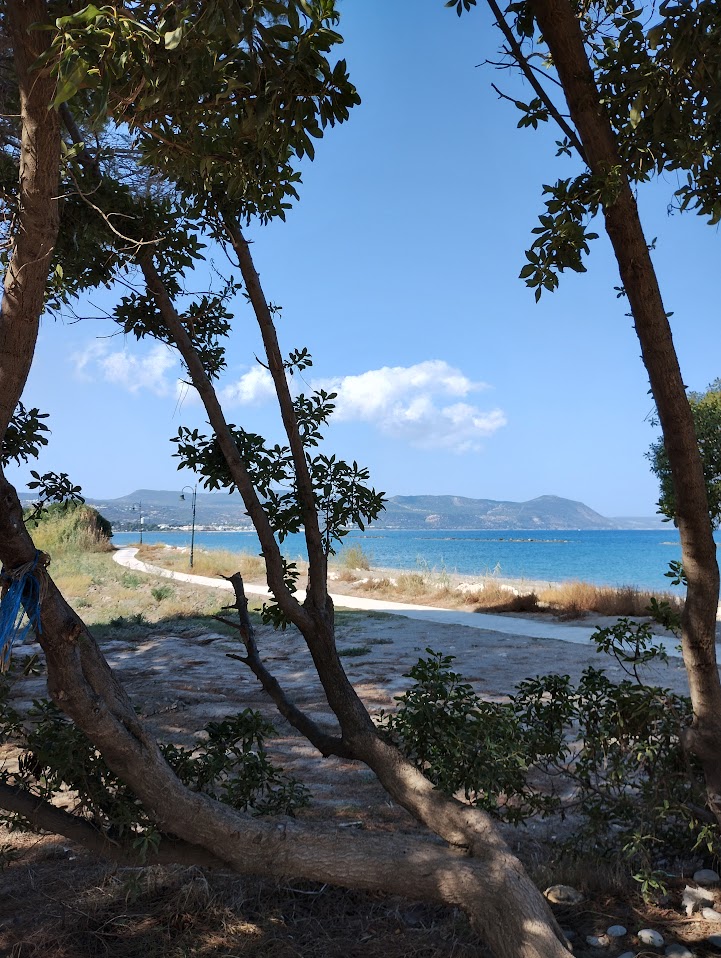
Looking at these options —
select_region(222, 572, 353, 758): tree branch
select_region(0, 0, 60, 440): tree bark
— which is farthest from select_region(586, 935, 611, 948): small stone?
select_region(0, 0, 60, 440): tree bark

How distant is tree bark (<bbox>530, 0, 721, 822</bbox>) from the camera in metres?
2.73

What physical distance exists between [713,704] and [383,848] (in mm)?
1459

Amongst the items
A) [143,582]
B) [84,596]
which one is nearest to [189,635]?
[84,596]

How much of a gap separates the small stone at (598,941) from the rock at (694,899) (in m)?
0.36

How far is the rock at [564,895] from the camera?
292 centimetres

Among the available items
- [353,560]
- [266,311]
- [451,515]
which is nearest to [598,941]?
[266,311]

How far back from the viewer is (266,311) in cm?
318

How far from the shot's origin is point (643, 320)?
110 inches

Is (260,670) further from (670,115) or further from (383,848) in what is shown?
(670,115)

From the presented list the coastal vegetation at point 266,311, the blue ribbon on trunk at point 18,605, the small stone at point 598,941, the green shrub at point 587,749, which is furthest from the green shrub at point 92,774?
the small stone at point 598,941

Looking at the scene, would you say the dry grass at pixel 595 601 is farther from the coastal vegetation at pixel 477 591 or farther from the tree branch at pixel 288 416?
the tree branch at pixel 288 416

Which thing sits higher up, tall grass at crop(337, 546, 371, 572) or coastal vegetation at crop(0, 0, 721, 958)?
coastal vegetation at crop(0, 0, 721, 958)

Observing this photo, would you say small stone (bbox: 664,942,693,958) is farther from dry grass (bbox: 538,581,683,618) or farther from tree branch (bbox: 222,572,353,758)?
dry grass (bbox: 538,581,683,618)

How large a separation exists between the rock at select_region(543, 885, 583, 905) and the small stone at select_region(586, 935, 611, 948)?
0.55ft
